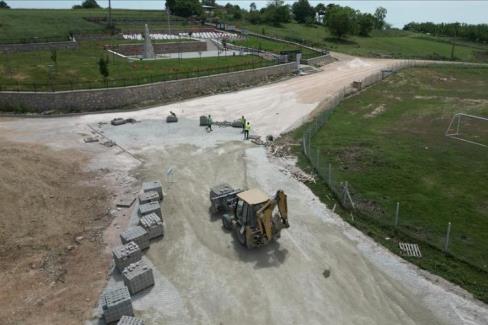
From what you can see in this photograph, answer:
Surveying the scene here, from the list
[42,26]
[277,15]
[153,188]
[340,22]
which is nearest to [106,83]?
[153,188]

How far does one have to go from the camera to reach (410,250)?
16.7 meters

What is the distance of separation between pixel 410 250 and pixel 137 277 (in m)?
11.3

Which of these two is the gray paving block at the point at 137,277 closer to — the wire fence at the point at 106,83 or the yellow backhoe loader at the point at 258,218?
the yellow backhoe loader at the point at 258,218

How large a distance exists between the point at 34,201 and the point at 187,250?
9.53 m

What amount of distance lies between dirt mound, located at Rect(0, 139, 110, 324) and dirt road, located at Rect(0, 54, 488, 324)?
1225 millimetres

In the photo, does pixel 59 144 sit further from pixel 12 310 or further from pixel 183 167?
pixel 12 310

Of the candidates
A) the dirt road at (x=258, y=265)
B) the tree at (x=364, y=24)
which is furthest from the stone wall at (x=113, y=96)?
the tree at (x=364, y=24)

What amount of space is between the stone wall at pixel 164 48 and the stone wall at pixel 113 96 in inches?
908

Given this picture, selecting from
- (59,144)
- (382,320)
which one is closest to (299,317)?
(382,320)

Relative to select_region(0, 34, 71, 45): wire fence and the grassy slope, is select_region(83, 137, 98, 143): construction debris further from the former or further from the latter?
the grassy slope

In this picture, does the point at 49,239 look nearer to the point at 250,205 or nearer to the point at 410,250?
the point at 250,205

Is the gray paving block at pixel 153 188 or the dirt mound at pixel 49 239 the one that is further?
the gray paving block at pixel 153 188

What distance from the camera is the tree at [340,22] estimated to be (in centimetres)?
9094

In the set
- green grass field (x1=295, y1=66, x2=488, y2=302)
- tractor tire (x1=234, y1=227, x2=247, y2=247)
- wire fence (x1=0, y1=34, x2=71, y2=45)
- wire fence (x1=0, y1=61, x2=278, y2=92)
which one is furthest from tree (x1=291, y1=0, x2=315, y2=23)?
tractor tire (x1=234, y1=227, x2=247, y2=247)
